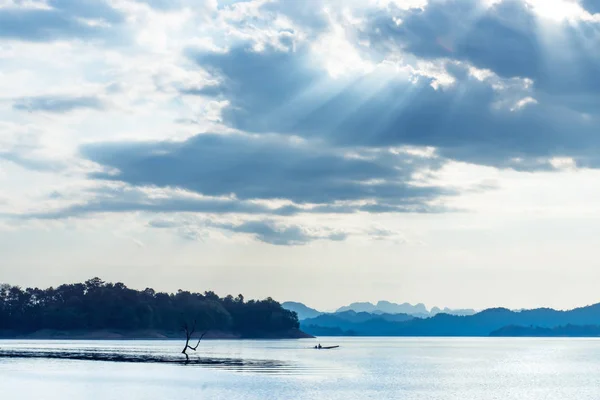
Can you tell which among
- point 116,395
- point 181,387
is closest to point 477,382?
point 181,387

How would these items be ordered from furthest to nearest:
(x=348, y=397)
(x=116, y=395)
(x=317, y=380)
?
1. (x=317, y=380)
2. (x=348, y=397)
3. (x=116, y=395)

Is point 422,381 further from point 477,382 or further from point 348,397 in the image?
point 348,397

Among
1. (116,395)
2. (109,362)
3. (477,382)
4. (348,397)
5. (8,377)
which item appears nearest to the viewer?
(116,395)

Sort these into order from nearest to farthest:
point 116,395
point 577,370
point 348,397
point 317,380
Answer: point 116,395 < point 348,397 < point 317,380 < point 577,370

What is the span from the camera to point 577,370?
181m

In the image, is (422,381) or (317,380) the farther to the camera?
(422,381)

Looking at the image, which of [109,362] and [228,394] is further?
[109,362]

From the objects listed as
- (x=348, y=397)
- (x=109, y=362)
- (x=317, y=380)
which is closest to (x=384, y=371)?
(x=317, y=380)

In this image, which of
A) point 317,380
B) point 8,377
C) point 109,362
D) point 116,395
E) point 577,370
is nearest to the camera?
point 116,395

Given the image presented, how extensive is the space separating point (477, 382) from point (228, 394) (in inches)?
1969

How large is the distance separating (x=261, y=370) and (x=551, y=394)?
46.4m

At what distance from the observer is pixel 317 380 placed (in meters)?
126

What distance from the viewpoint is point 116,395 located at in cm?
9562

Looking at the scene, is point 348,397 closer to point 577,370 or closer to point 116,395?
point 116,395
